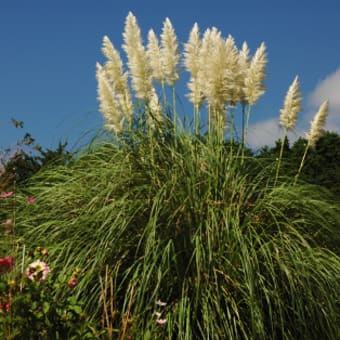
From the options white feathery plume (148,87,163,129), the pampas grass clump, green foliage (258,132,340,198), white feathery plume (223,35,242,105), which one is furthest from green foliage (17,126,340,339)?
green foliage (258,132,340,198)

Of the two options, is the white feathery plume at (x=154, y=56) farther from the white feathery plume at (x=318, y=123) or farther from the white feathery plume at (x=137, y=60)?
the white feathery plume at (x=318, y=123)

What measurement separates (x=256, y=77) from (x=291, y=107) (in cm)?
41

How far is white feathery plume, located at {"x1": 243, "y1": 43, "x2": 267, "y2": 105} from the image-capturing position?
430cm

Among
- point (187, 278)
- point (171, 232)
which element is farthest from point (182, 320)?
point (171, 232)

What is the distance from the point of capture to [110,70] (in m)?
4.48

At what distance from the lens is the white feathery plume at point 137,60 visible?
4.38 meters

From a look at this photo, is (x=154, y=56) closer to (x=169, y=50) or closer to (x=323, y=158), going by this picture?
(x=169, y=50)

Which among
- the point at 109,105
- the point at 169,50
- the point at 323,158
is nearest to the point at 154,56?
the point at 169,50

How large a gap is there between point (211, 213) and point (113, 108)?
3.86 feet

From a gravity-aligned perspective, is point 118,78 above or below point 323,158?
below

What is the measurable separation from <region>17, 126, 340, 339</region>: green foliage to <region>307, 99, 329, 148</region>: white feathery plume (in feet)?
1.80

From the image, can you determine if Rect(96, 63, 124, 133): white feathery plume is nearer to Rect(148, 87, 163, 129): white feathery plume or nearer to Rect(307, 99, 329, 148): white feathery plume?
Rect(148, 87, 163, 129): white feathery plume

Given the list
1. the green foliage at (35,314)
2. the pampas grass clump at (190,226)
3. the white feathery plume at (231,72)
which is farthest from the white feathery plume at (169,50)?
the green foliage at (35,314)

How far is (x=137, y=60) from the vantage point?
172 inches
